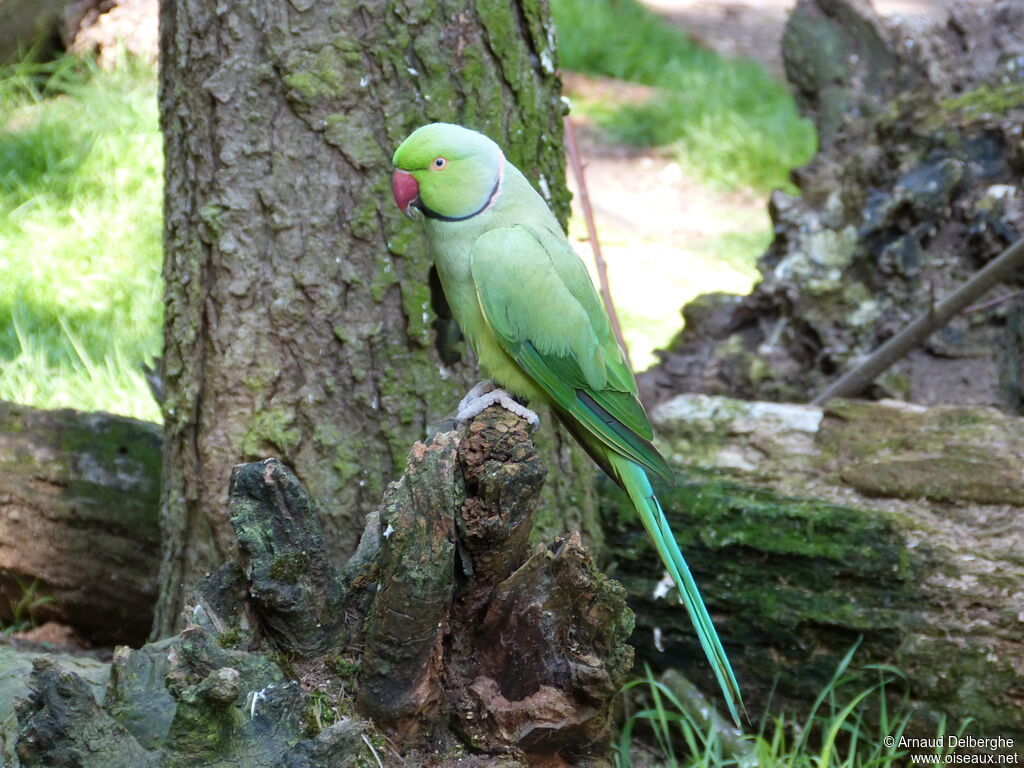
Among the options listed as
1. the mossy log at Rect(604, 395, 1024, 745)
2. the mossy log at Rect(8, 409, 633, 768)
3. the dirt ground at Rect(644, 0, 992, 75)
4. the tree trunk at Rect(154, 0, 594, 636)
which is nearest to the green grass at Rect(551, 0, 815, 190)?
the dirt ground at Rect(644, 0, 992, 75)

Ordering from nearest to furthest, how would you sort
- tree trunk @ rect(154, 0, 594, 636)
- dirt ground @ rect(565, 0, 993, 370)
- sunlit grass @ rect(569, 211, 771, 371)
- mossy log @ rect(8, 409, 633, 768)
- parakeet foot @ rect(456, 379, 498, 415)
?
mossy log @ rect(8, 409, 633, 768)
parakeet foot @ rect(456, 379, 498, 415)
tree trunk @ rect(154, 0, 594, 636)
sunlit grass @ rect(569, 211, 771, 371)
dirt ground @ rect(565, 0, 993, 370)

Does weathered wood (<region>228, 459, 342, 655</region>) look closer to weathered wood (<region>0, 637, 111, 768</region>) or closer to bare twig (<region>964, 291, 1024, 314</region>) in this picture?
weathered wood (<region>0, 637, 111, 768</region>)

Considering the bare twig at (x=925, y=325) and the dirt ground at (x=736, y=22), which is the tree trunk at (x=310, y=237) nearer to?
the bare twig at (x=925, y=325)

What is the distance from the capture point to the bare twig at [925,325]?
2945mm

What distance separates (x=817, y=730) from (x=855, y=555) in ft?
1.63

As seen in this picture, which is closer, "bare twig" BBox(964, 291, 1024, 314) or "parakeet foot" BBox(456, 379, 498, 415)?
"parakeet foot" BBox(456, 379, 498, 415)

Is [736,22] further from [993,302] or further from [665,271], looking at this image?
[993,302]

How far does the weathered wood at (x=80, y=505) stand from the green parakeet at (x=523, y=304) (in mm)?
1268

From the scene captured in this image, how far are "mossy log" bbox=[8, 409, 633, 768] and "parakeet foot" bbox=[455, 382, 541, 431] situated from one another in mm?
283

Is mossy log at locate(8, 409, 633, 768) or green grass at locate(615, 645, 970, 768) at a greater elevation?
mossy log at locate(8, 409, 633, 768)

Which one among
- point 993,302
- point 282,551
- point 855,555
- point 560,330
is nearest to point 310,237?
point 560,330

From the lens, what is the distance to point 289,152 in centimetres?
241

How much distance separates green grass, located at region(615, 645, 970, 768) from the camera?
2.43 meters

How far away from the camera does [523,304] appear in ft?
6.77
